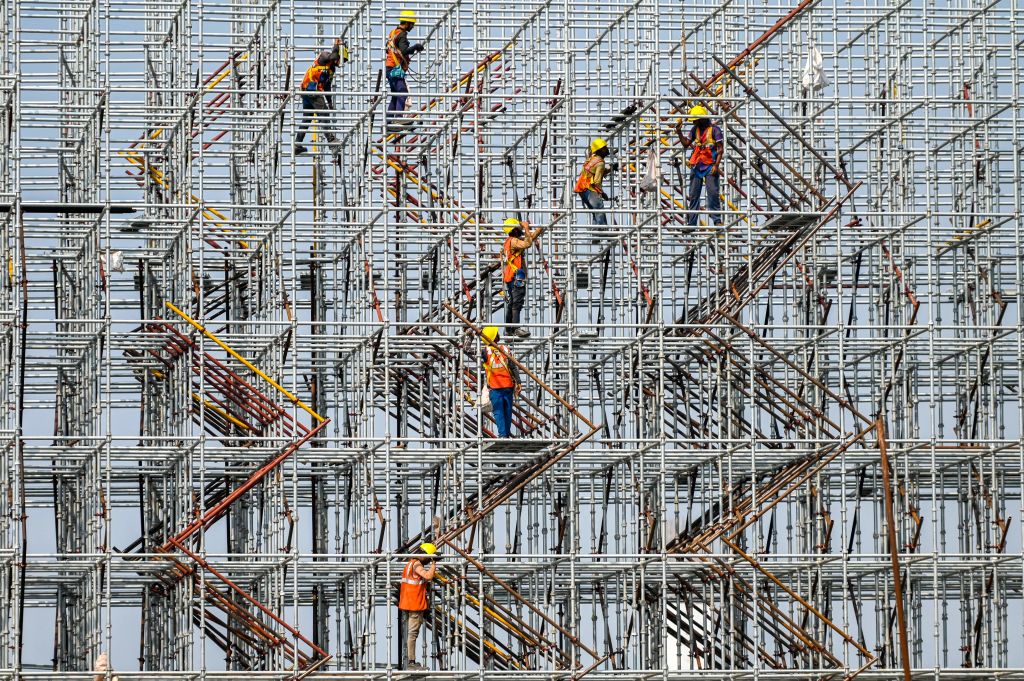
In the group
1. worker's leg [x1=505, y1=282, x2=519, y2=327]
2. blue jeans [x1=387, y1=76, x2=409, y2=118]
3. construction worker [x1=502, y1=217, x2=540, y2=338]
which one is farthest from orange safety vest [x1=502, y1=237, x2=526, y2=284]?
blue jeans [x1=387, y1=76, x2=409, y2=118]

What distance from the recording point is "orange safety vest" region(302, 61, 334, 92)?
180 feet

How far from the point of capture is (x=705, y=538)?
51375mm

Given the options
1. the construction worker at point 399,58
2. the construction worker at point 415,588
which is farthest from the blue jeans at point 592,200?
the construction worker at point 415,588

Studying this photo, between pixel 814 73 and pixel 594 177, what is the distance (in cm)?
480

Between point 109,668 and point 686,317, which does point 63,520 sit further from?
point 686,317

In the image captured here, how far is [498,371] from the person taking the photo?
2004 inches

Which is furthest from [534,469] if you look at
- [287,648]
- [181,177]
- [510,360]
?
[181,177]

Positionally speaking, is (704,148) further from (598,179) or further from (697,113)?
(598,179)

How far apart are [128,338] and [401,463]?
18.3 ft

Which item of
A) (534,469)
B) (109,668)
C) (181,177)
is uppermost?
(181,177)

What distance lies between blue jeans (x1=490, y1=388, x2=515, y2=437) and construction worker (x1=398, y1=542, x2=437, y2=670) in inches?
97.9

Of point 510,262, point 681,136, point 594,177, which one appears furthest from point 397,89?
point 681,136

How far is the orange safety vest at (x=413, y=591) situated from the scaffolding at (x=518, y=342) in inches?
15.6

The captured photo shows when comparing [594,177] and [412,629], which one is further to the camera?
[594,177]
